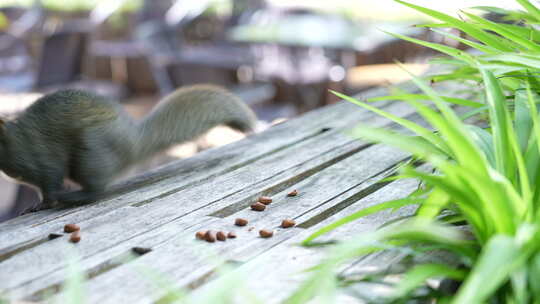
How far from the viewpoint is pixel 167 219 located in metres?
1.41

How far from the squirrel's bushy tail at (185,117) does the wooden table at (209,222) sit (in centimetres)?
10

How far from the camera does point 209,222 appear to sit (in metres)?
1.39

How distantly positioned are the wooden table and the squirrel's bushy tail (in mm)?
97

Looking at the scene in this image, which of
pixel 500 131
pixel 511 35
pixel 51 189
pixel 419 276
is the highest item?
pixel 511 35

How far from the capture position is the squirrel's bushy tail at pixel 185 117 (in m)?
1.97

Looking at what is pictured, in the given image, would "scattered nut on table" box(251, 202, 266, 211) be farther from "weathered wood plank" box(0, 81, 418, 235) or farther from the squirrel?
the squirrel

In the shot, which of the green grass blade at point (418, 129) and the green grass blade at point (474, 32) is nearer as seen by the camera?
the green grass blade at point (418, 129)

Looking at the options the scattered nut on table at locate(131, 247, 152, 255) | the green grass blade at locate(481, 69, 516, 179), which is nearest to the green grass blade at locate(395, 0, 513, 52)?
the green grass blade at locate(481, 69, 516, 179)

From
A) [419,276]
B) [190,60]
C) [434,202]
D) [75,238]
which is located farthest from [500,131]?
[190,60]

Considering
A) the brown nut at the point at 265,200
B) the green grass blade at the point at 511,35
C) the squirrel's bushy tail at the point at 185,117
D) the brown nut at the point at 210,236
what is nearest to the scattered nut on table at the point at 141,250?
the brown nut at the point at 210,236

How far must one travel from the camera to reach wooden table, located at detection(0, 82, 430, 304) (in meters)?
1.09

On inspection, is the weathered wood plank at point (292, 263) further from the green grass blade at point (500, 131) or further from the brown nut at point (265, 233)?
the green grass blade at point (500, 131)

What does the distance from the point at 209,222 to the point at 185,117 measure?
669mm

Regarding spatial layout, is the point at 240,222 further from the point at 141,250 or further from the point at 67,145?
the point at 67,145
